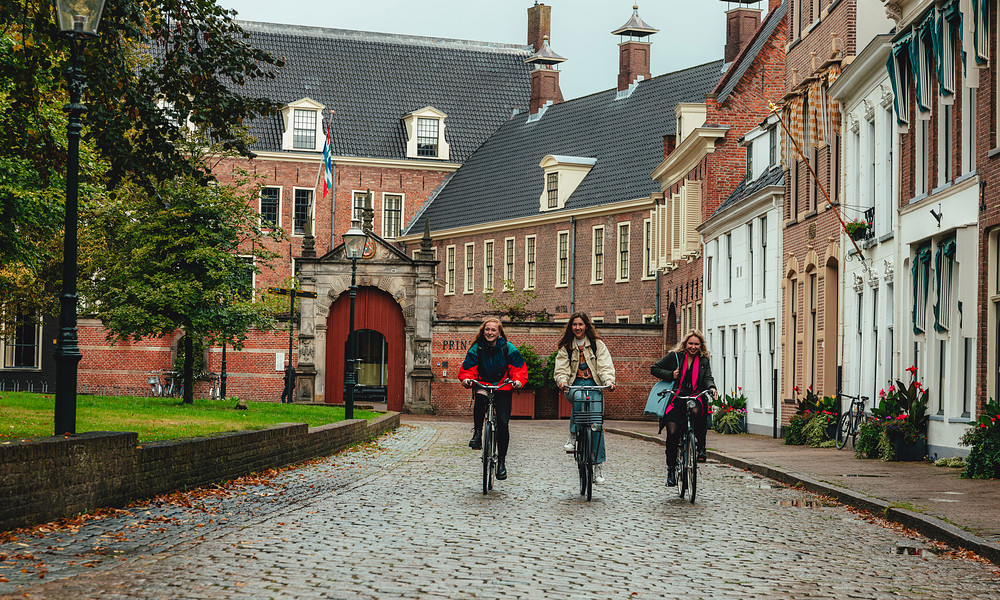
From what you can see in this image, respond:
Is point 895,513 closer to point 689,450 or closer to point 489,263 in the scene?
point 689,450

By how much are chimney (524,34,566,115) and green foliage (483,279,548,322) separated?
10.4 metres

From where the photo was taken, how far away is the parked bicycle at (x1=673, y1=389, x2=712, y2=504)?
14.0 meters

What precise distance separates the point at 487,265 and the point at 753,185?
2432 cm

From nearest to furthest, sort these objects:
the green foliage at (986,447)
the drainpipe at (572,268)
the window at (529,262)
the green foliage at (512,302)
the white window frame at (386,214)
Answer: the green foliage at (986,447), the green foliage at (512,302), the drainpipe at (572,268), the window at (529,262), the white window frame at (386,214)

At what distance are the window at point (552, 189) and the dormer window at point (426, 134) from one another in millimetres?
9026

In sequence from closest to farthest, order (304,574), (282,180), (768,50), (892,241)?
(304,574) < (892,241) < (768,50) < (282,180)

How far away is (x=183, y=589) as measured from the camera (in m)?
7.74

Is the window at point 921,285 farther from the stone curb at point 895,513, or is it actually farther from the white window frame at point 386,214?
the white window frame at point 386,214

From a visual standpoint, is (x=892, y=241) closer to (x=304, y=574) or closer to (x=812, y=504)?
(x=812, y=504)

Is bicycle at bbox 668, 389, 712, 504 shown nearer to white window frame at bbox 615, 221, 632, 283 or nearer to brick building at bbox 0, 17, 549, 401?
white window frame at bbox 615, 221, 632, 283

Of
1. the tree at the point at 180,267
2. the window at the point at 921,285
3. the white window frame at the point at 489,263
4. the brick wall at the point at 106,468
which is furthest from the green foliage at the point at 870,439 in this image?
the white window frame at the point at 489,263

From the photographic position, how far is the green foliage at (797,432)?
1058 inches

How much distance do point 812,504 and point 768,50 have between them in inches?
1193

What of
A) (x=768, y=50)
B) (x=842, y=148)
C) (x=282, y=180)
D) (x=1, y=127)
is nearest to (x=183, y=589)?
(x=1, y=127)
